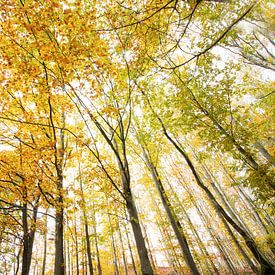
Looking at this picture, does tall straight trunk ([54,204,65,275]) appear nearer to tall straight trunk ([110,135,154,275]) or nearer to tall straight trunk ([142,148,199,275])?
tall straight trunk ([110,135,154,275])

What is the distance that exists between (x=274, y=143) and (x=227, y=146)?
643 centimetres

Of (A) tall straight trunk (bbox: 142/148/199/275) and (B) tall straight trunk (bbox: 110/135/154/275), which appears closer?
(B) tall straight trunk (bbox: 110/135/154/275)

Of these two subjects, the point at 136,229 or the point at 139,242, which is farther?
the point at 136,229

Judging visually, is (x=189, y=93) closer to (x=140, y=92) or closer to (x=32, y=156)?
(x=140, y=92)

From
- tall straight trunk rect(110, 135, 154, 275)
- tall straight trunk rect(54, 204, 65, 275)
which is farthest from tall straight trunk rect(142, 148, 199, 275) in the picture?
tall straight trunk rect(54, 204, 65, 275)

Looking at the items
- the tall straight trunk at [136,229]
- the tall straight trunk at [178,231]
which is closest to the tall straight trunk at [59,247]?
the tall straight trunk at [136,229]

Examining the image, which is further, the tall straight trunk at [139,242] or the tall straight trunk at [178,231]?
the tall straight trunk at [178,231]

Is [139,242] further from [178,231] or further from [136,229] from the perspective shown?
[178,231]

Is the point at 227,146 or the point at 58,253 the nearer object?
the point at 227,146

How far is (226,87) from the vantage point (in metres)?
4.78

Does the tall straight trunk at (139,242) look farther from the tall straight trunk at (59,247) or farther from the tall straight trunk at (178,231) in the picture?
the tall straight trunk at (59,247)

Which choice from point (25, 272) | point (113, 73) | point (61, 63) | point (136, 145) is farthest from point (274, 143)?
point (25, 272)

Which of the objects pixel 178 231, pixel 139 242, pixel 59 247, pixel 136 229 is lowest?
pixel 139 242

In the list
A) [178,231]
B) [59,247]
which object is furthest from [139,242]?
[59,247]
